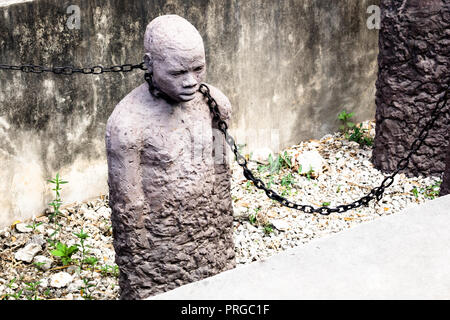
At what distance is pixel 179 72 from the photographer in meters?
3.47

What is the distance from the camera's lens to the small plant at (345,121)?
22.9ft

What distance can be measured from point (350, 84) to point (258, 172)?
1587mm

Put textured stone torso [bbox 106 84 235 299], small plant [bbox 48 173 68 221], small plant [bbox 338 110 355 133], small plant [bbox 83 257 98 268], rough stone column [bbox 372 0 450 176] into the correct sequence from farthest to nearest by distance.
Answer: small plant [bbox 338 110 355 133] → rough stone column [bbox 372 0 450 176] → small plant [bbox 48 173 68 221] → small plant [bbox 83 257 98 268] → textured stone torso [bbox 106 84 235 299]

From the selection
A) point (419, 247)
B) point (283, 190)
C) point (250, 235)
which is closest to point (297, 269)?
point (419, 247)

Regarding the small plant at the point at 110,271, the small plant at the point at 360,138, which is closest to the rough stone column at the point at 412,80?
the small plant at the point at 360,138

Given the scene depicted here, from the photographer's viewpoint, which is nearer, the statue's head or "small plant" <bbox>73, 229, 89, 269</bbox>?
the statue's head

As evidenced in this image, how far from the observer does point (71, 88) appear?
5359mm

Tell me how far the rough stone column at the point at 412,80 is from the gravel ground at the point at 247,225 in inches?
8.6

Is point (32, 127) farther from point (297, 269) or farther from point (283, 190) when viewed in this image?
point (297, 269)

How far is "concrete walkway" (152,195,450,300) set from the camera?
2.67 meters

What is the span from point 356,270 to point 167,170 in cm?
128

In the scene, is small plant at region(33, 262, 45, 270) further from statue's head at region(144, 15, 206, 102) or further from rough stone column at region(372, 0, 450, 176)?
rough stone column at region(372, 0, 450, 176)

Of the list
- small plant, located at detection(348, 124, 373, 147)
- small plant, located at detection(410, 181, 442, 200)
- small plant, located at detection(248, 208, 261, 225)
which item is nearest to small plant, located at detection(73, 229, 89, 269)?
small plant, located at detection(248, 208, 261, 225)

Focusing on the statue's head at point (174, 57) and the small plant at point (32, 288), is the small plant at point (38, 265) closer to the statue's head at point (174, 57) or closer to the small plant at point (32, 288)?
the small plant at point (32, 288)
